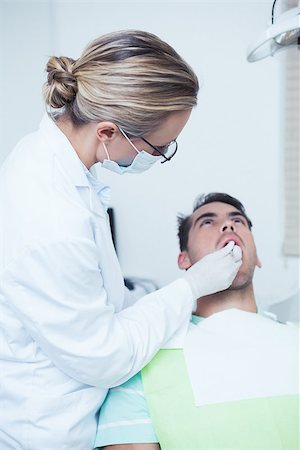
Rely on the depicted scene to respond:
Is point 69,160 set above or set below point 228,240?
above

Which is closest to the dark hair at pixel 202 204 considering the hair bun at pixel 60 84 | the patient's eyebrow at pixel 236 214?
the patient's eyebrow at pixel 236 214

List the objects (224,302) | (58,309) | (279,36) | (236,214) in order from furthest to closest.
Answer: (236,214), (224,302), (279,36), (58,309)

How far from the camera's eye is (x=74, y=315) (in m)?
0.93

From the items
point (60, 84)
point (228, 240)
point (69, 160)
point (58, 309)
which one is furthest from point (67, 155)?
point (228, 240)

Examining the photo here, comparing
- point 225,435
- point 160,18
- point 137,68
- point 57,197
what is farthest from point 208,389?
point 160,18

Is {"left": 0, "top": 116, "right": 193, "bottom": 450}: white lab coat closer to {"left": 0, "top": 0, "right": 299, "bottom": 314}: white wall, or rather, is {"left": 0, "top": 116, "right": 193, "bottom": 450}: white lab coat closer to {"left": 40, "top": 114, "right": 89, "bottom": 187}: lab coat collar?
{"left": 40, "top": 114, "right": 89, "bottom": 187}: lab coat collar

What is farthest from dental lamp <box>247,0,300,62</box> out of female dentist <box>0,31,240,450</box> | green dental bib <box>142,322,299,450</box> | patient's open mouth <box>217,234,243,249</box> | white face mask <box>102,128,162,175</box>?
green dental bib <box>142,322,299,450</box>

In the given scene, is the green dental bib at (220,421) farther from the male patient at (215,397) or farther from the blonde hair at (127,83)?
the blonde hair at (127,83)

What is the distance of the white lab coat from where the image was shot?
92 cm

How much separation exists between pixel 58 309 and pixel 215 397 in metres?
0.42

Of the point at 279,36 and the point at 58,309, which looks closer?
the point at 58,309

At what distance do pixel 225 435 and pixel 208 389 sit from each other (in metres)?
0.10

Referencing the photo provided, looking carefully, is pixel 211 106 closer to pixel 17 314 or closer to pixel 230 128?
pixel 230 128

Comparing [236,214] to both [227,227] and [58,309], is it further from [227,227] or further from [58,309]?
[58,309]
